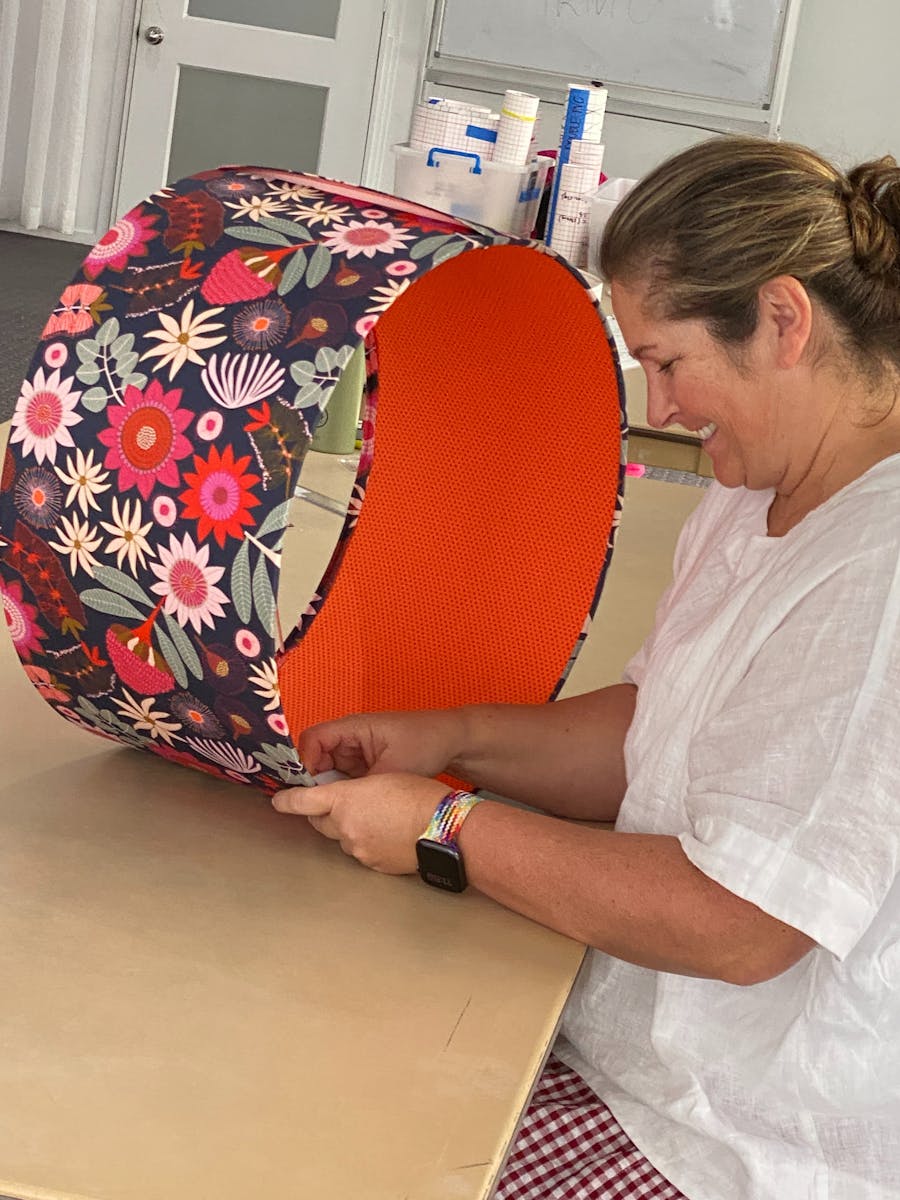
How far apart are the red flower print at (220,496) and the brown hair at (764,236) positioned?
0.33m

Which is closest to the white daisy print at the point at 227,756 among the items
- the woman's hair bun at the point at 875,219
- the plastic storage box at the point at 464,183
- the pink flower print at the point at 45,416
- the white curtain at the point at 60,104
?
the pink flower print at the point at 45,416

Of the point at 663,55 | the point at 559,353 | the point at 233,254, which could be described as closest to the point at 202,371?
the point at 233,254

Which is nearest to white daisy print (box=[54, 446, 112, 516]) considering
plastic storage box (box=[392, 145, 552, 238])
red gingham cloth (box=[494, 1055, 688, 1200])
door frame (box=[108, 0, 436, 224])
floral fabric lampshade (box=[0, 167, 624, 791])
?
floral fabric lampshade (box=[0, 167, 624, 791])

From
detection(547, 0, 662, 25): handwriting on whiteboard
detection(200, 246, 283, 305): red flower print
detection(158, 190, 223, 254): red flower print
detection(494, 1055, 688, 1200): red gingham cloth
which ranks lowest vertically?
detection(494, 1055, 688, 1200): red gingham cloth

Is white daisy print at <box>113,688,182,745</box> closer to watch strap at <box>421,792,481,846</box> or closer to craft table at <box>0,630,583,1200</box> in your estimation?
craft table at <box>0,630,583,1200</box>

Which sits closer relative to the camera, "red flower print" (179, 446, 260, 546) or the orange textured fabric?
"red flower print" (179, 446, 260, 546)

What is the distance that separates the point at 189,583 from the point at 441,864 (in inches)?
10.5

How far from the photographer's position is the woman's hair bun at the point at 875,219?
3.29 ft

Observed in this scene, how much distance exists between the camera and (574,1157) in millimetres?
1022

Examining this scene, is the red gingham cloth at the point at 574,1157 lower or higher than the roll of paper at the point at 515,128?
lower

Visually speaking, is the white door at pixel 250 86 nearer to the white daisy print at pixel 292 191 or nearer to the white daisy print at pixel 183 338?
the white daisy print at pixel 292 191

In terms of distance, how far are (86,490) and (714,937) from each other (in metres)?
0.49

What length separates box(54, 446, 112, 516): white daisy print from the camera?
98 centimetres

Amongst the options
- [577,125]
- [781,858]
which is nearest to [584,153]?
[577,125]
